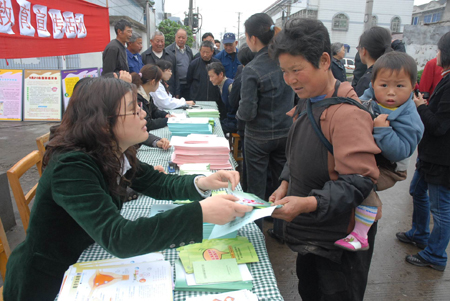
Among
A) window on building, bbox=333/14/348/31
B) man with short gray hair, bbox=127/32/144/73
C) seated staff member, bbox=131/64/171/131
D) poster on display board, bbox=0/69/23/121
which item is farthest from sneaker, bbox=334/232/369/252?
window on building, bbox=333/14/348/31

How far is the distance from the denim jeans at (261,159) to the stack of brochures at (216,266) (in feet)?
5.26


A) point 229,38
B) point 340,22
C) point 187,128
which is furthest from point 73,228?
point 340,22

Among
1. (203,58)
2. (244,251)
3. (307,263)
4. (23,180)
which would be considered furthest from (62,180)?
(203,58)

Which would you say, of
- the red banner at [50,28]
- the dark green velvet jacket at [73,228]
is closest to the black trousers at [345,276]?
the dark green velvet jacket at [73,228]

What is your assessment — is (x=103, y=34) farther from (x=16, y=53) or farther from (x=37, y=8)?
(x=16, y=53)

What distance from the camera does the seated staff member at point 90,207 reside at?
1026 mm

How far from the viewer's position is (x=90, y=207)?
3.38 ft

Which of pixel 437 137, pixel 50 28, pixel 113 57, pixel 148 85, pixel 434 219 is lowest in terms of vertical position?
pixel 434 219

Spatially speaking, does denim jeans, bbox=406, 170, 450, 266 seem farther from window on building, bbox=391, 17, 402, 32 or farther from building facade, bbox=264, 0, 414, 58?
window on building, bbox=391, 17, 402, 32

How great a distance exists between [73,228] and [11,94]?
284 inches

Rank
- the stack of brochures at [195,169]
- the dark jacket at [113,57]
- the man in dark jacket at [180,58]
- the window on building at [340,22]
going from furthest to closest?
the window on building at [340,22], the man in dark jacket at [180,58], the dark jacket at [113,57], the stack of brochures at [195,169]

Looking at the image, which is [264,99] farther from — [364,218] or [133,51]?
[133,51]

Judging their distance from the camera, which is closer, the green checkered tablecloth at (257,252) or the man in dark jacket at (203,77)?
the green checkered tablecloth at (257,252)

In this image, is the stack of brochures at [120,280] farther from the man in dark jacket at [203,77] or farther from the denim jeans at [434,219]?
the man in dark jacket at [203,77]
